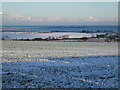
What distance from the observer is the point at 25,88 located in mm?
13070

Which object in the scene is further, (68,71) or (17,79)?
(68,71)

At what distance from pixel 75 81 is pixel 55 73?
115 inches

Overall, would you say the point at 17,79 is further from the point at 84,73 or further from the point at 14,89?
the point at 84,73

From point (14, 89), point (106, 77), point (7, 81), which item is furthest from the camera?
point (106, 77)

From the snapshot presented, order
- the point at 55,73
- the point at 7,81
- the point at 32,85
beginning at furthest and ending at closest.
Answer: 1. the point at 55,73
2. the point at 7,81
3. the point at 32,85

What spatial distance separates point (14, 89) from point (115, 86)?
561 cm

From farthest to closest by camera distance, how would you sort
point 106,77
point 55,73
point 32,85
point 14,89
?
point 55,73 → point 106,77 → point 32,85 → point 14,89

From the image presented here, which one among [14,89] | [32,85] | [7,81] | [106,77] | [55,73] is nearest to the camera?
[14,89]

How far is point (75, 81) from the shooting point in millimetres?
14898

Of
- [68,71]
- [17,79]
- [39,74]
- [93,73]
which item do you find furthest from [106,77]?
[17,79]

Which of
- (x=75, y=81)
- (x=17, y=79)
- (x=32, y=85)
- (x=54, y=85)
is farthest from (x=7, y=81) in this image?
(x=75, y=81)

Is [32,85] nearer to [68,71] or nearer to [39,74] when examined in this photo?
[39,74]

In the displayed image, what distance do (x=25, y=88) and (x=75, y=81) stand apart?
11.0 feet

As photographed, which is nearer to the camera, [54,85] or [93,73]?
[54,85]
